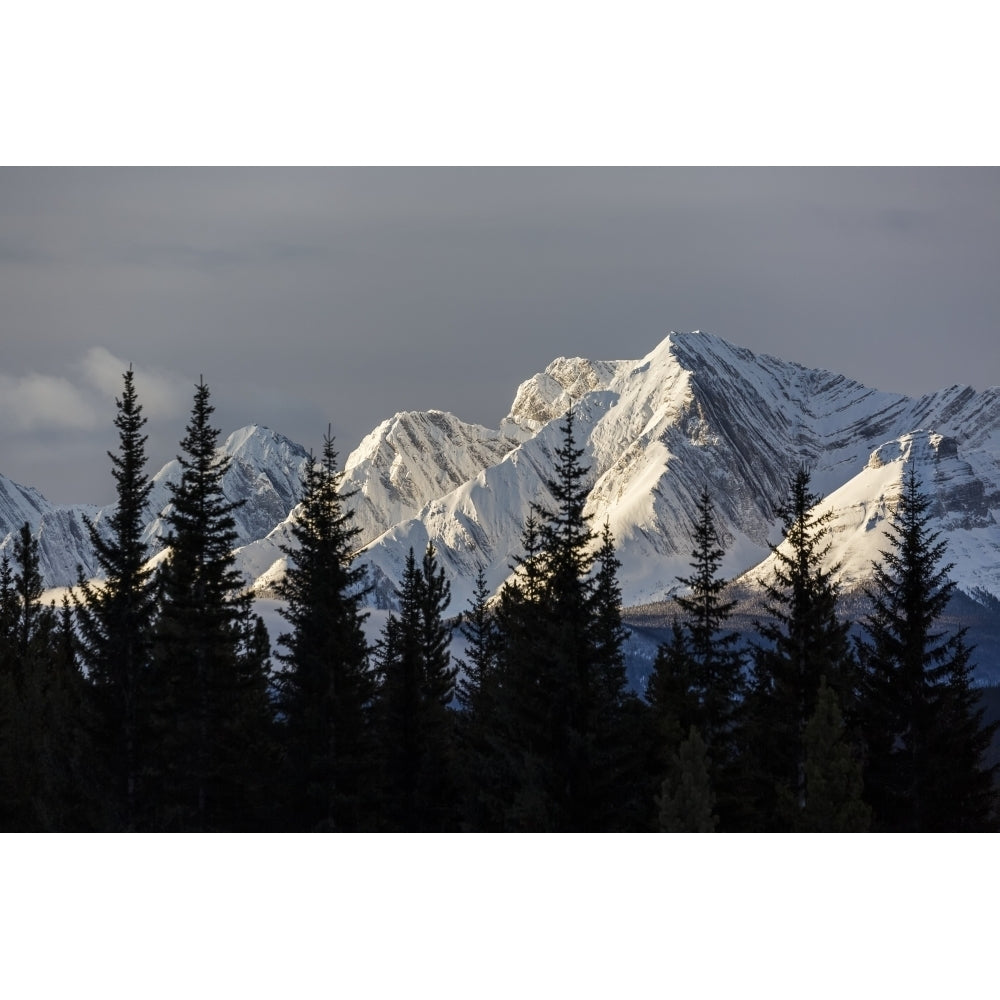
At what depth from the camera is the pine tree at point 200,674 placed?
3825cm

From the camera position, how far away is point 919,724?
40.6 m

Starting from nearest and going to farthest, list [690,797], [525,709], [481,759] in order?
1. [690,797]
2. [525,709]
3. [481,759]

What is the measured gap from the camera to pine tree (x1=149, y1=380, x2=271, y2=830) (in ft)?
125

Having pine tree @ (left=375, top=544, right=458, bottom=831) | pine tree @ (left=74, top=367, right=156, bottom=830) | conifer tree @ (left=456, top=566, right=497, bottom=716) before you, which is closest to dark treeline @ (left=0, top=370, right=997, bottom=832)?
pine tree @ (left=74, top=367, right=156, bottom=830)

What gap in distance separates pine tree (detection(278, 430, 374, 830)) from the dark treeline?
6 cm

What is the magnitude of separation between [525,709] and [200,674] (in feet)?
27.7

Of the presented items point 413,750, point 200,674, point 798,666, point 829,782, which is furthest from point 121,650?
point 798,666

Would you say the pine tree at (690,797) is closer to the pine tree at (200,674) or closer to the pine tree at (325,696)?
the pine tree at (325,696)

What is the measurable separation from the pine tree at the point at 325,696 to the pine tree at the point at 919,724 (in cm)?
1343

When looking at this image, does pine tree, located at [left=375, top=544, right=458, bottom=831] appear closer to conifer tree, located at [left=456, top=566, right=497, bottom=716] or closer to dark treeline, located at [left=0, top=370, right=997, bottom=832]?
dark treeline, located at [left=0, top=370, right=997, bottom=832]

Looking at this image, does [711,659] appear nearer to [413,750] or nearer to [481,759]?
[481,759]

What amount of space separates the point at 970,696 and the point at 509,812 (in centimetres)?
1445

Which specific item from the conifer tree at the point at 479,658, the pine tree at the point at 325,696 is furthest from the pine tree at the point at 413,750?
the pine tree at the point at 325,696
